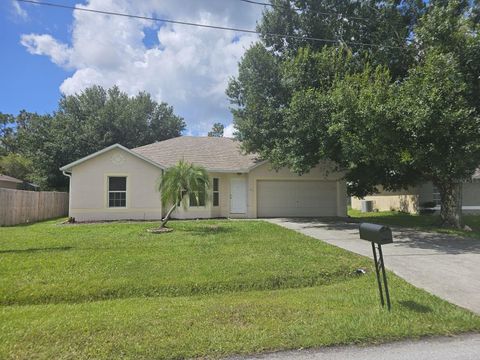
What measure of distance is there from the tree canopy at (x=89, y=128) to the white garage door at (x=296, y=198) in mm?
18605

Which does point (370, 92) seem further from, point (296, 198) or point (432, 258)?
point (296, 198)

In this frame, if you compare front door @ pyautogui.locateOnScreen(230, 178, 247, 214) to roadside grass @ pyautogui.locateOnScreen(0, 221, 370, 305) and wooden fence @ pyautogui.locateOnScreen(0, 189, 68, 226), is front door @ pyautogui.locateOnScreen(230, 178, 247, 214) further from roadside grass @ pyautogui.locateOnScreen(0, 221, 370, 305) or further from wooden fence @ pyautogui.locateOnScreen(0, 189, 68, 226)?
wooden fence @ pyautogui.locateOnScreen(0, 189, 68, 226)

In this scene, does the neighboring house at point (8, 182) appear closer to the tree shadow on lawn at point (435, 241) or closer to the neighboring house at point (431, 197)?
the tree shadow on lawn at point (435, 241)

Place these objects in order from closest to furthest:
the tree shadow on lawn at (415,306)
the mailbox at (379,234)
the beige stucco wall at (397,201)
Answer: the mailbox at (379,234), the tree shadow on lawn at (415,306), the beige stucco wall at (397,201)

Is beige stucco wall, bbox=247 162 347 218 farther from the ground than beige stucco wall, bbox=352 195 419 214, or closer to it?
farther from the ground

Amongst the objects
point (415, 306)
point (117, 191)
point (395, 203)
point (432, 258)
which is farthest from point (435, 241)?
point (395, 203)

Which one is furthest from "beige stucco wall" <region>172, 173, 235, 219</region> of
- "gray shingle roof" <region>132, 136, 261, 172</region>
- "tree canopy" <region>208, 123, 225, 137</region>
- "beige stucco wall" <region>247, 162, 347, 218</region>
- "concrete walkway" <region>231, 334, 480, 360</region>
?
"tree canopy" <region>208, 123, 225, 137</region>

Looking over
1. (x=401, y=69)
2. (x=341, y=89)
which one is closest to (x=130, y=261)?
(x=341, y=89)

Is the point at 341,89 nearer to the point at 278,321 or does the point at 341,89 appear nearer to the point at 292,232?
the point at 292,232

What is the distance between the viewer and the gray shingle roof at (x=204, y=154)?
790 inches

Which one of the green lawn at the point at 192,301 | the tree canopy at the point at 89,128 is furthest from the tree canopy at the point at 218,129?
the green lawn at the point at 192,301

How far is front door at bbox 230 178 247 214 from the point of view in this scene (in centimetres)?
2003

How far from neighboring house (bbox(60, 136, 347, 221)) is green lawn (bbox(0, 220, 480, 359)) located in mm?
7557

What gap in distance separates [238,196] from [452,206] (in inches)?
393
